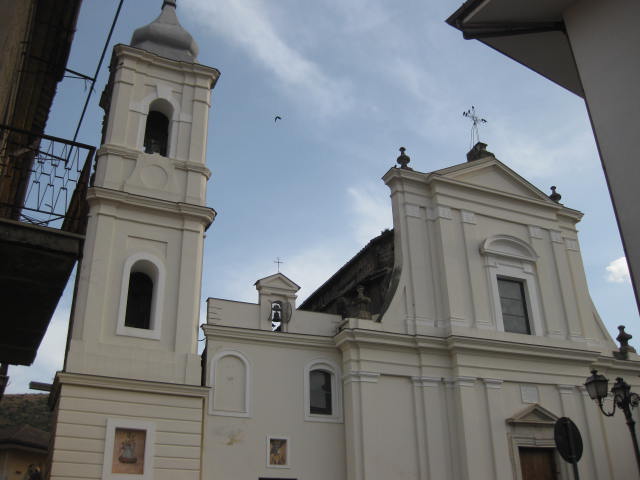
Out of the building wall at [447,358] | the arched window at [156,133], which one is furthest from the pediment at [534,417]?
the arched window at [156,133]

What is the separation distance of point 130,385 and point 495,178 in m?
12.1

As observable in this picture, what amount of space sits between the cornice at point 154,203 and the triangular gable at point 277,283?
1917mm

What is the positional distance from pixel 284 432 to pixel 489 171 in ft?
32.6

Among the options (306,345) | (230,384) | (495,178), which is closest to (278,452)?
(230,384)

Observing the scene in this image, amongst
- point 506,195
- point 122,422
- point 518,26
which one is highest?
point 506,195

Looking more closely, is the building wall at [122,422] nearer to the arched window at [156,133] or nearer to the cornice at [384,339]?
the cornice at [384,339]

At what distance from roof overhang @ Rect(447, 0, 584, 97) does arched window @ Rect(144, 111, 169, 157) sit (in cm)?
1207

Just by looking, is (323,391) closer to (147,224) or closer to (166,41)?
(147,224)

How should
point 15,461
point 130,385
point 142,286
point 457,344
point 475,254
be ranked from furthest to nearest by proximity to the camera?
point 15,461
point 475,254
point 457,344
point 142,286
point 130,385

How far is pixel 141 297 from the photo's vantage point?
47.8ft

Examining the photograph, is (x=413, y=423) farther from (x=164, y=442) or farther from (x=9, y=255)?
(x=9, y=255)

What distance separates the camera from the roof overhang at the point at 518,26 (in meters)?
5.05

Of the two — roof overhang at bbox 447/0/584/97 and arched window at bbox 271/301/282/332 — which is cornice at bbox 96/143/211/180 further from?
roof overhang at bbox 447/0/584/97

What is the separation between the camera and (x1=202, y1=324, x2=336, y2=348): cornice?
582 inches
